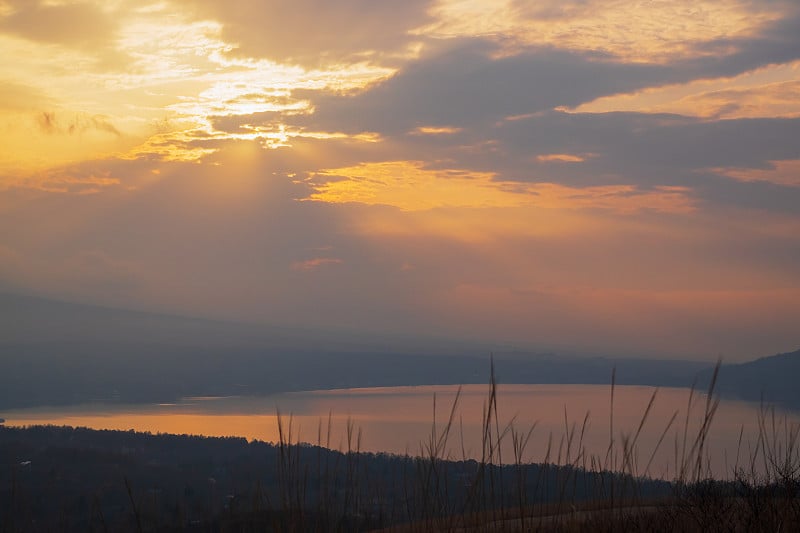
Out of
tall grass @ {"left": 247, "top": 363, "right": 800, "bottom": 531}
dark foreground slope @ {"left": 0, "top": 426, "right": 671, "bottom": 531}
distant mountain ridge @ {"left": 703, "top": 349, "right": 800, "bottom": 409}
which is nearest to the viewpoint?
A: tall grass @ {"left": 247, "top": 363, "right": 800, "bottom": 531}

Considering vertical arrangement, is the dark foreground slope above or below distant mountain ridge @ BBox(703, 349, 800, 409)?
below

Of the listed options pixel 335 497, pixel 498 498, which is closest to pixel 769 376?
pixel 498 498

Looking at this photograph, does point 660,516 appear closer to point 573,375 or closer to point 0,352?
point 573,375

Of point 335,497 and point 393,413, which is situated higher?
point 393,413

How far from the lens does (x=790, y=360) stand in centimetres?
2089

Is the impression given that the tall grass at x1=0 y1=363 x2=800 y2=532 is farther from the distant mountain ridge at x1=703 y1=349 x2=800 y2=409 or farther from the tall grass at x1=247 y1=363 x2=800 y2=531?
the distant mountain ridge at x1=703 y1=349 x2=800 y2=409

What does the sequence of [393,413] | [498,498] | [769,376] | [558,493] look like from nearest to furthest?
[558,493] < [498,498] < [769,376] < [393,413]

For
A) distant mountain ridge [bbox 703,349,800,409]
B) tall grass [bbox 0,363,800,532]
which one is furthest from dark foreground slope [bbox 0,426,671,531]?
distant mountain ridge [bbox 703,349,800,409]

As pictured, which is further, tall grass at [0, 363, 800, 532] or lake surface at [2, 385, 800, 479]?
lake surface at [2, 385, 800, 479]

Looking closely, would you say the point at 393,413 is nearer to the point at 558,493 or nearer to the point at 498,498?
the point at 498,498

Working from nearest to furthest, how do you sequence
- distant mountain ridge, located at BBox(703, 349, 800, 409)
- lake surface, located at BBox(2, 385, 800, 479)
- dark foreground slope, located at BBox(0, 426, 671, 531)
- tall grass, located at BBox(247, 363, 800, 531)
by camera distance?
tall grass, located at BBox(247, 363, 800, 531) → dark foreground slope, located at BBox(0, 426, 671, 531) → lake surface, located at BBox(2, 385, 800, 479) → distant mountain ridge, located at BBox(703, 349, 800, 409)

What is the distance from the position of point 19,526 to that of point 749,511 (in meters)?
3.72

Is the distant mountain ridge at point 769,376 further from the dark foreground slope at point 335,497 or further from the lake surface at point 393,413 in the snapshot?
the dark foreground slope at point 335,497

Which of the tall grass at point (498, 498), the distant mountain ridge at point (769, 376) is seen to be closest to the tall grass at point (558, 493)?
the tall grass at point (498, 498)
